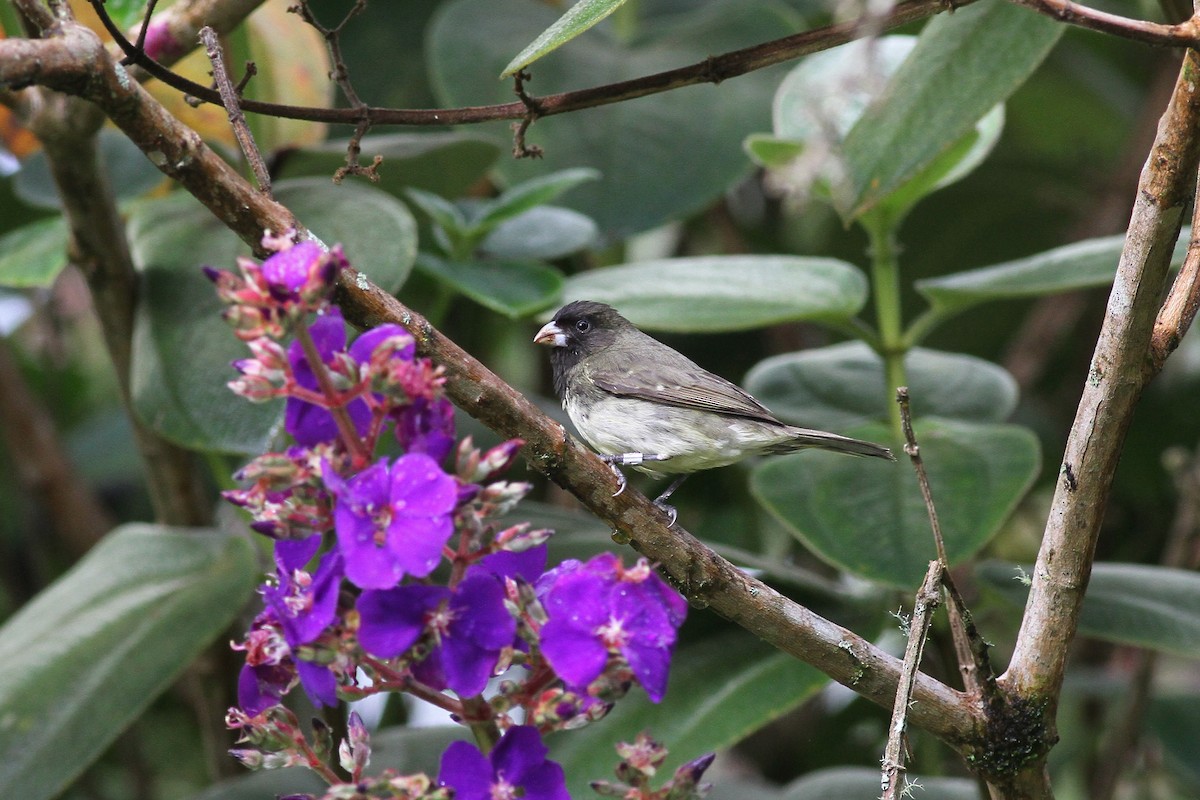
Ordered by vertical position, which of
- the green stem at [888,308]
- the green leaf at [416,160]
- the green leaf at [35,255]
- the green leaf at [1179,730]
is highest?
the green leaf at [416,160]

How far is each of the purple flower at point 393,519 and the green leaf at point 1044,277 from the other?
1387mm

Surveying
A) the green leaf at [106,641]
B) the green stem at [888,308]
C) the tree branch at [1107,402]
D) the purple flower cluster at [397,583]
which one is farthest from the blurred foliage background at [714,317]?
the purple flower cluster at [397,583]

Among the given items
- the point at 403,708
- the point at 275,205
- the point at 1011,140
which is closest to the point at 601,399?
the point at 403,708

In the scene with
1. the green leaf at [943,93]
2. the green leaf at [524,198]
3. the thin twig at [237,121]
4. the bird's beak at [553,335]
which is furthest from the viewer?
the bird's beak at [553,335]

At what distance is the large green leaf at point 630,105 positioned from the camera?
2.79 metres

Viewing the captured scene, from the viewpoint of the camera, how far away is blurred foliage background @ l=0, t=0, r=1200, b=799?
6.91 ft

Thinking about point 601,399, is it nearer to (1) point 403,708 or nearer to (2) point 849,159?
(2) point 849,159

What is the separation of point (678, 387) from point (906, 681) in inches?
55.4

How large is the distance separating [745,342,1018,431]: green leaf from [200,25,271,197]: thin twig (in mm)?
1539

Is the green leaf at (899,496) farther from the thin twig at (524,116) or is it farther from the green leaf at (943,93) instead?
the thin twig at (524,116)

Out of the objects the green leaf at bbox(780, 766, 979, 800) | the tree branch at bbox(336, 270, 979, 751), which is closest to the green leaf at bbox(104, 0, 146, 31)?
the tree branch at bbox(336, 270, 979, 751)

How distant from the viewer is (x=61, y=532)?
10.8ft

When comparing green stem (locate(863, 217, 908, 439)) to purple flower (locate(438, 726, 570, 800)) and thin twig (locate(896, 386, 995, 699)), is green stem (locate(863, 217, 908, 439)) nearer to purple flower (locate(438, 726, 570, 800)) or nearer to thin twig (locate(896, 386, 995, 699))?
thin twig (locate(896, 386, 995, 699))

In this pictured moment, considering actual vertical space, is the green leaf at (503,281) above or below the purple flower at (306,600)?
below
